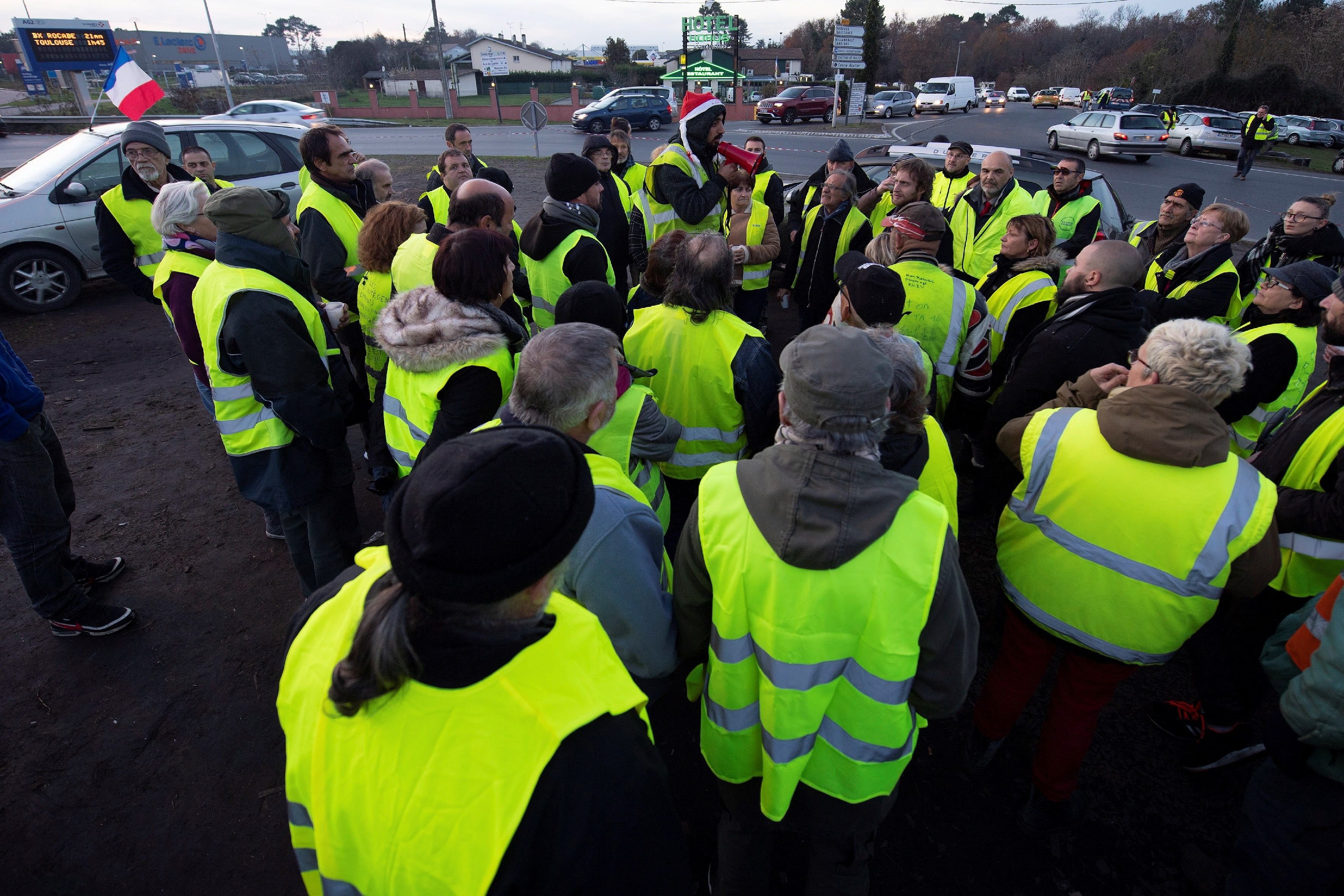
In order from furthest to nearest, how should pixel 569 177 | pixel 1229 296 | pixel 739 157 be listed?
pixel 739 157
pixel 1229 296
pixel 569 177

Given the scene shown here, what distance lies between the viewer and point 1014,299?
12.6ft

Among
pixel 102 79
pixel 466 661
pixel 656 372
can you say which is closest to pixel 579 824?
pixel 466 661

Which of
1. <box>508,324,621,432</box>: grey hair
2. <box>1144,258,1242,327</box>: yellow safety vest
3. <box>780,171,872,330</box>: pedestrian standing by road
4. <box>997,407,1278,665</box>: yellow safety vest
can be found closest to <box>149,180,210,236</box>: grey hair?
<box>508,324,621,432</box>: grey hair

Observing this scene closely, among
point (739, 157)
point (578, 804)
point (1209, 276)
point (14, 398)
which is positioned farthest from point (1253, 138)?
point (14, 398)

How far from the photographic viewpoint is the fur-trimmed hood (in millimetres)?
2383

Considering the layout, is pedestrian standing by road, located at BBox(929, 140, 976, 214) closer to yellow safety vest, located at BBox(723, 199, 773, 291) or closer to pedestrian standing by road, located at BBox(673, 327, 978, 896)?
yellow safety vest, located at BBox(723, 199, 773, 291)

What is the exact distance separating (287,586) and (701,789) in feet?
8.40

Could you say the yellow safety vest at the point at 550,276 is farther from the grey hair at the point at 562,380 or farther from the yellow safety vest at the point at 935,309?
the grey hair at the point at 562,380

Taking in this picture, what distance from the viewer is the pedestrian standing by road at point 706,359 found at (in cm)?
262

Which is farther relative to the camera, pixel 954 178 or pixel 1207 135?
pixel 1207 135

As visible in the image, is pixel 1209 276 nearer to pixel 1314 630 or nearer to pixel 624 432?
pixel 1314 630

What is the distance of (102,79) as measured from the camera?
109 feet

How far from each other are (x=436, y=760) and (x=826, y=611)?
873 mm

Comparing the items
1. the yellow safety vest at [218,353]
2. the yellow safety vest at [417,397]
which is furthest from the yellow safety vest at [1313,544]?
the yellow safety vest at [218,353]
